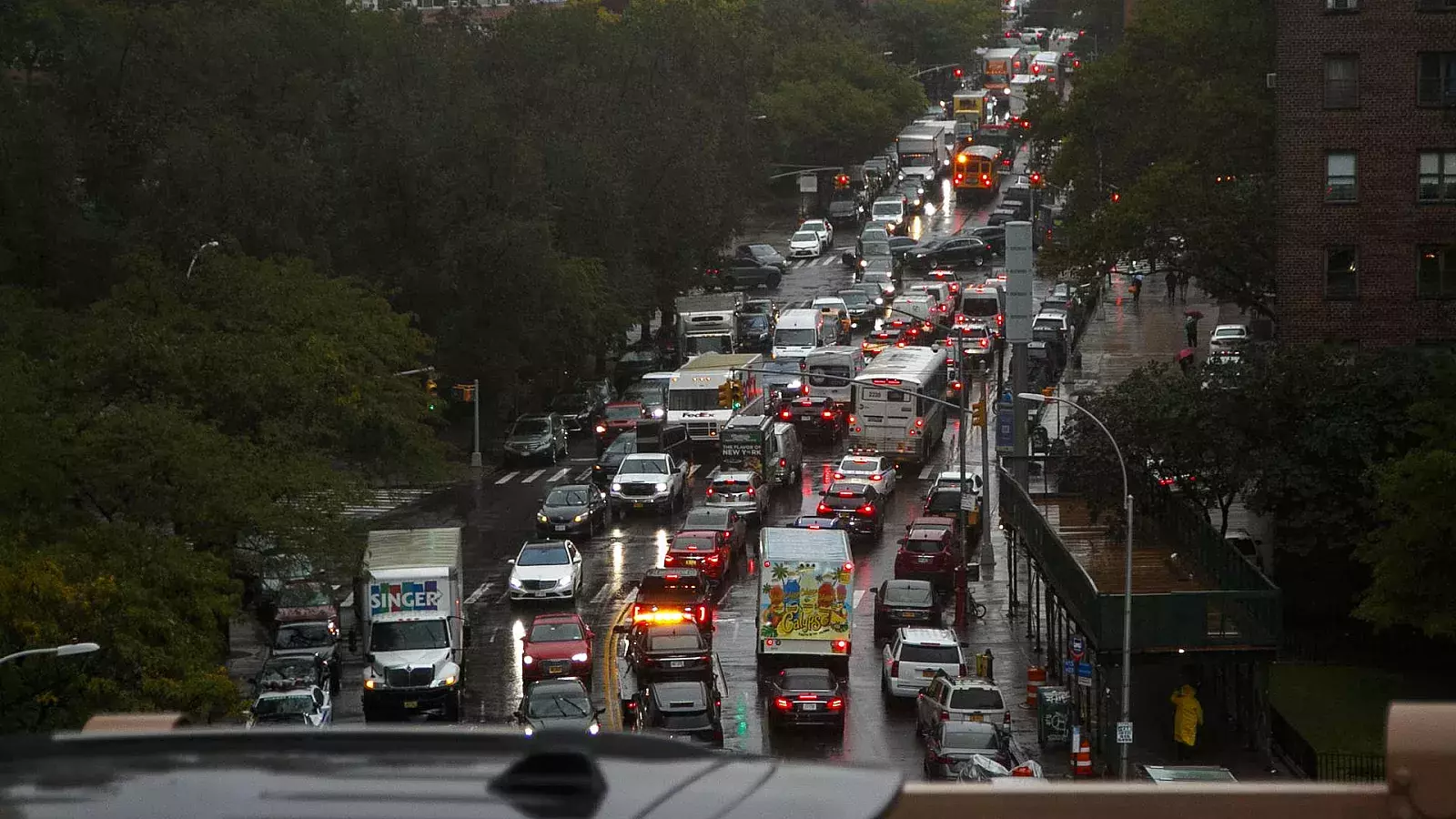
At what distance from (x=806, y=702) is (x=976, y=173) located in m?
95.1

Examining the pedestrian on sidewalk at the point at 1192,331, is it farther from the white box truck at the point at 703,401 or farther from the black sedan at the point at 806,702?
the black sedan at the point at 806,702

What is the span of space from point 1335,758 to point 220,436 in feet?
75.2

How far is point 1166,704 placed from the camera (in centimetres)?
4028

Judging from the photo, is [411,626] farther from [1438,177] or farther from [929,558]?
[1438,177]

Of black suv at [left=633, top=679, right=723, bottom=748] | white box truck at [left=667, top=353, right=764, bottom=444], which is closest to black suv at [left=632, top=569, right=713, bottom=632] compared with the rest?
black suv at [left=633, top=679, right=723, bottom=748]

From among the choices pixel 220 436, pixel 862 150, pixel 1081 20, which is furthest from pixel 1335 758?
pixel 1081 20

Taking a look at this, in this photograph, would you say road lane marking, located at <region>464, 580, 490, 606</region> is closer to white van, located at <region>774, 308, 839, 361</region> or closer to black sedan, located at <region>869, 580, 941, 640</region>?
black sedan, located at <region>869, 580, 941, 640</region>

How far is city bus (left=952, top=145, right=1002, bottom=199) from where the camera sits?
129250 mm

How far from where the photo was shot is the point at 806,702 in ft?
124

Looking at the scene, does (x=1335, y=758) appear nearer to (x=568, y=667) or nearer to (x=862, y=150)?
(x=568, y=667)

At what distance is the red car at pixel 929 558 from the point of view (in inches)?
1992

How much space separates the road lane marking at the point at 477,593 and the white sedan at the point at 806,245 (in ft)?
212

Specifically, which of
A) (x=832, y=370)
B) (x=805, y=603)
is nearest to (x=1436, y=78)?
(x=805, y=603)

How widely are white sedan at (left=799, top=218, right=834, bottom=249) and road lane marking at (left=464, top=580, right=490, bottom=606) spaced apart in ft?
220
